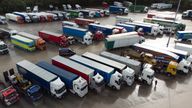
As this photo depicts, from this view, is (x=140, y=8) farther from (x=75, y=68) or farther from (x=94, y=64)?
(x=75, y=68)

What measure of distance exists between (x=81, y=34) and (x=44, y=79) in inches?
821

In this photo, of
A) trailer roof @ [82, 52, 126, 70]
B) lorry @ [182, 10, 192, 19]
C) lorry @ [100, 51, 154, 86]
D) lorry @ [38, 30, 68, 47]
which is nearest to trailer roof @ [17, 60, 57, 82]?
trailer roof @ [82, 52, 126, 70]

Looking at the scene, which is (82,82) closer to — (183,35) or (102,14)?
(183,35)

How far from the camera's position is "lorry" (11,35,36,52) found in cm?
3850

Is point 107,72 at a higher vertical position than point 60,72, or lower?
lower

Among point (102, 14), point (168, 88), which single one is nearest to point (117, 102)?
point (168, 88)

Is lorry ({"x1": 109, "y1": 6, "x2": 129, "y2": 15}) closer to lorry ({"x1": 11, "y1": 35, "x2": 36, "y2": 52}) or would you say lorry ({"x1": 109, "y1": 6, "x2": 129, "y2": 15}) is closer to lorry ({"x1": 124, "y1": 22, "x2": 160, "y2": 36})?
lorry ({"x1": 124, "y1": 22, "x2": 160, "y2": 36})

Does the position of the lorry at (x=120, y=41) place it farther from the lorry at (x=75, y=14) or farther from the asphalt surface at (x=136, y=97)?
the lorry at (x=75, y=14)

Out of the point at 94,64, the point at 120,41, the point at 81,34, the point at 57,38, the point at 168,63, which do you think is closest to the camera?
the point at 94,64

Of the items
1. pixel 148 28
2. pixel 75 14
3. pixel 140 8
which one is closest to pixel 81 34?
pixel 148 28

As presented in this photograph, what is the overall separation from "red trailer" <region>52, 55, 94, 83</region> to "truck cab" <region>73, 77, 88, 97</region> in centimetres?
113

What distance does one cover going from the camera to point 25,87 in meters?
26.0

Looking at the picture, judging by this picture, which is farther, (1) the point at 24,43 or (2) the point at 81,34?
(2) the point at 81,34

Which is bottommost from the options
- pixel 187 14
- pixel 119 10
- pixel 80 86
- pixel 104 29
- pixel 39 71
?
pixel 80 86
